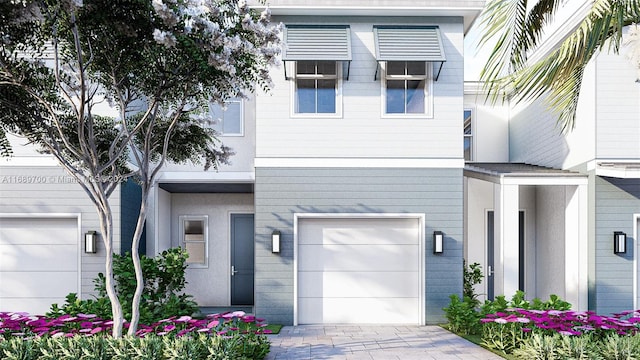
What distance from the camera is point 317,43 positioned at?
29.5 feet

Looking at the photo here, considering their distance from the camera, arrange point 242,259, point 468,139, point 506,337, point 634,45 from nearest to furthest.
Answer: point 634,45 < point 506,337 < point 242,259 < point 468,139

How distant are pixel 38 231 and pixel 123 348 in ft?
15.5

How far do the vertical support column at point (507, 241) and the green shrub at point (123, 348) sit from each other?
5452 millimetres

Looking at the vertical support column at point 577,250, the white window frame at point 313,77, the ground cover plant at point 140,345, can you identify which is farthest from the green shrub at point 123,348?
the vertical support column at point 577,250

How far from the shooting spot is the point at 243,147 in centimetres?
1108

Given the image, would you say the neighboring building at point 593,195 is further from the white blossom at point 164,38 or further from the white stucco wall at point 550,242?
the white blossom at point 164,38

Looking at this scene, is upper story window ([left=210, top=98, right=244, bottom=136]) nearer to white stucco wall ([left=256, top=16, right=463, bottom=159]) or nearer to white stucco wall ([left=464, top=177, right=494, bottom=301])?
white stucco wall ([left=256, top=16, right=463, bottom=159])

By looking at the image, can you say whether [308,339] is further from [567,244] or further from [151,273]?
[567,244]

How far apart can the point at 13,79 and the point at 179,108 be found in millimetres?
1829

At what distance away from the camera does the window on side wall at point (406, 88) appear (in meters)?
9.29

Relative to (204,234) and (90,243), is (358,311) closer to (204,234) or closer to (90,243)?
(204,234)

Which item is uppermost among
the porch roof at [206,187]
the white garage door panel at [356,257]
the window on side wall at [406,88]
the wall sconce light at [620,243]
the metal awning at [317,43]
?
the metal awning at [317,43]

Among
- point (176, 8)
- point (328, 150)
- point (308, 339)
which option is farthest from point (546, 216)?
point (176, 8)

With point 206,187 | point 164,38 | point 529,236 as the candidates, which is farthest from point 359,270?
point 164,38
